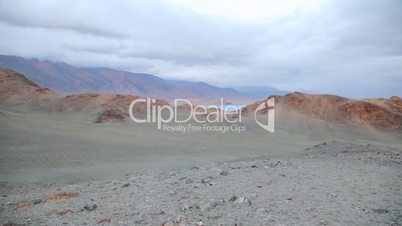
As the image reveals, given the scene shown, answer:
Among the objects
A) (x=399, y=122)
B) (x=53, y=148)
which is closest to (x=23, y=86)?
(x=53, y=148)

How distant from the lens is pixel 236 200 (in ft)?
21.9

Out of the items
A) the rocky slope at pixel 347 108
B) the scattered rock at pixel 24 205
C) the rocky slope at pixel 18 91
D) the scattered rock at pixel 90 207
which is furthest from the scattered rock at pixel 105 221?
the rocky slope at pixel 18 91

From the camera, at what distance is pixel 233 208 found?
6.23 meters

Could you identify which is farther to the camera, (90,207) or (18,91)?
(18,91)

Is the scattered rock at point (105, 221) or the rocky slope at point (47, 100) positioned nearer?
the scattered rock at point (105, 221)

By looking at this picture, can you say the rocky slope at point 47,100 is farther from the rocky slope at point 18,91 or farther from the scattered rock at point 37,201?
the scattered rock at point 37,201

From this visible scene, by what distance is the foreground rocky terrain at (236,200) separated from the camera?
18.9 feet

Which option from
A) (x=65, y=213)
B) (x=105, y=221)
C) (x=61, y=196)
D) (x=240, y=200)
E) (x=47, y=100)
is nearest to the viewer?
(x=105, y=221)

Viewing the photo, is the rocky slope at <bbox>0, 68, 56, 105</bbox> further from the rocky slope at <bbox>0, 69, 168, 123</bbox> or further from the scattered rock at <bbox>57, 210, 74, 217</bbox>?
the scattered rock at <bbox>57, 210, 74, 217</bbox>

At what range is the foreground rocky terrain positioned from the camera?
576 centimetres

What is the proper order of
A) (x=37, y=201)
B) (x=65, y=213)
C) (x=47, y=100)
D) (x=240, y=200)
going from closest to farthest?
(x=240, y=200) → (x=65, y=213) → (x=37, y=201) → (x=47, y=100)

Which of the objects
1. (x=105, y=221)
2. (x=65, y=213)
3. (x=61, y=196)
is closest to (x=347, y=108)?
(x=61, y=196)

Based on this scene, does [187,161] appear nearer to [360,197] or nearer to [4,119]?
[360,197]

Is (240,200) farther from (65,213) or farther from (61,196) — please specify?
(61,196)
